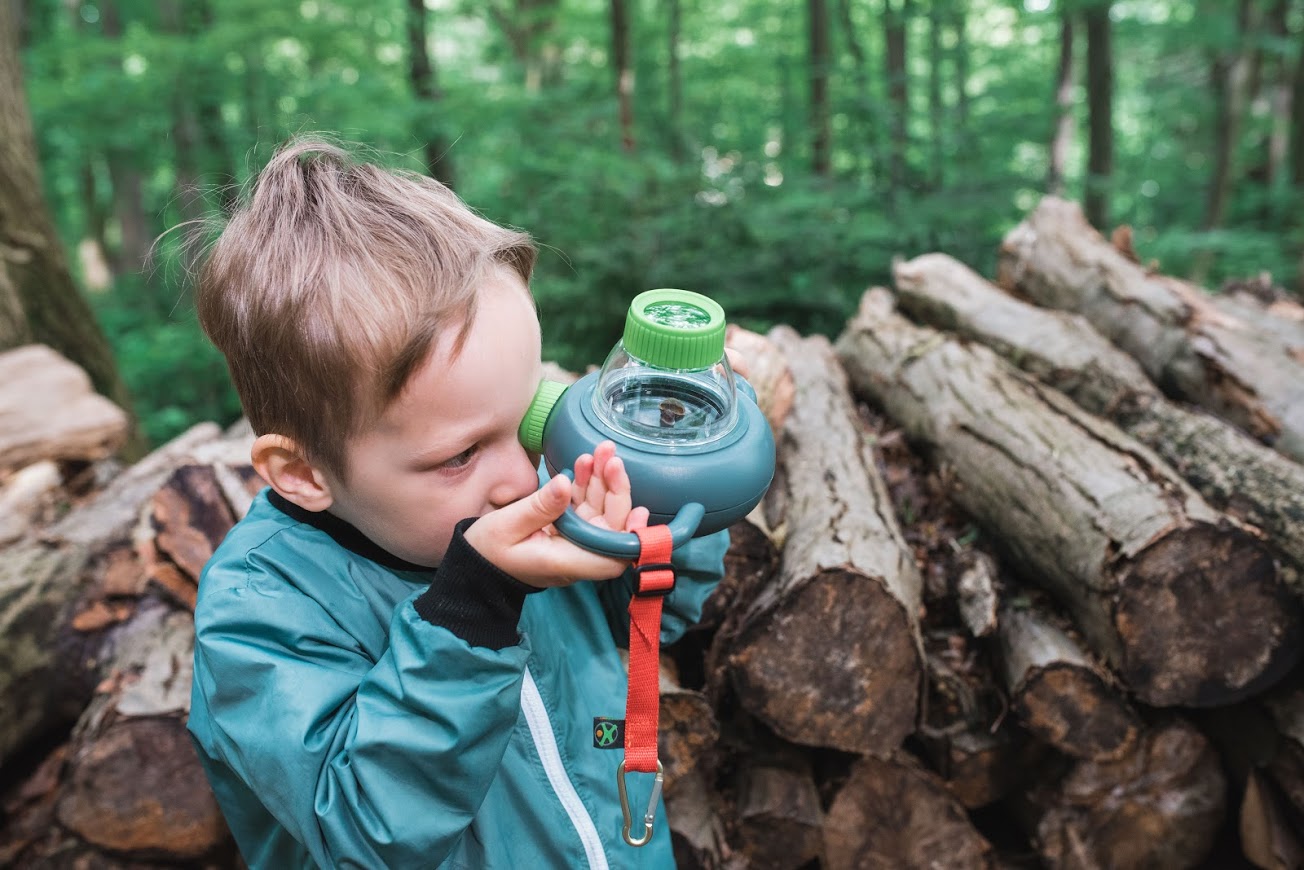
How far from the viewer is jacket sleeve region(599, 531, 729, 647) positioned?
161 cm

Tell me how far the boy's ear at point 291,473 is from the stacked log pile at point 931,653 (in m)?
1.12

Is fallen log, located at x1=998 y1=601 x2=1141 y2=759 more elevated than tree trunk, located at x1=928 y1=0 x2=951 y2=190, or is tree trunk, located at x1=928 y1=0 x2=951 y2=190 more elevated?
tree trunk, located at x1=928 y1=0 x2=951 y2=190

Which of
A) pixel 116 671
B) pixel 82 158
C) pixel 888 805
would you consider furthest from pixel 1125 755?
pixel 82 158

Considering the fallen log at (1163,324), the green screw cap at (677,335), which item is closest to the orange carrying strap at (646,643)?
the green screw cap at (677,335)

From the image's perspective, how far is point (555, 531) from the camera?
1.12 m

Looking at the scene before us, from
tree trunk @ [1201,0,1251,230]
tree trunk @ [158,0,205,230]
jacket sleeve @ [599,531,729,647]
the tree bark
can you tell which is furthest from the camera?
tree trunk @ [1201,0,1251,230]

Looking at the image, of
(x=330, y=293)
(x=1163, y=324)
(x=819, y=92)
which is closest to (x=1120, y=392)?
(x=1163, y=324)

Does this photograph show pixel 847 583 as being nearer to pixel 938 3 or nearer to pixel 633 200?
pixel 633 200

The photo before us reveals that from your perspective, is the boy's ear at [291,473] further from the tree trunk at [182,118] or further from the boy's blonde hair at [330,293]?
the tree trunk at [182,118]

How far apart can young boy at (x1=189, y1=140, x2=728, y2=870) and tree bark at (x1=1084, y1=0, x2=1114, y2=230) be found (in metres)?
7.90

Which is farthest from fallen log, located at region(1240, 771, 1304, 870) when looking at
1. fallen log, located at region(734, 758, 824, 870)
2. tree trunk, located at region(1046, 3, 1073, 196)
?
tree trunk, located at region(1046, 3, 1073, 196)

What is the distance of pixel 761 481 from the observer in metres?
1.22

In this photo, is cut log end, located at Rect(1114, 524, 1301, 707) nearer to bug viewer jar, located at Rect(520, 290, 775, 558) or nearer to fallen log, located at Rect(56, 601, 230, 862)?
bug viewer jar, located at Rect(520, 290, 775, 558)

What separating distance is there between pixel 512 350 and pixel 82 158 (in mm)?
16494
